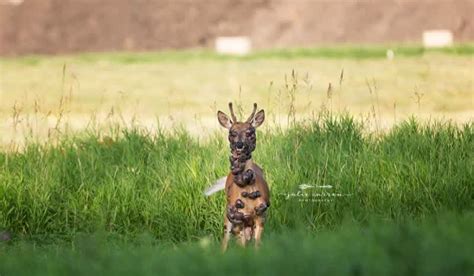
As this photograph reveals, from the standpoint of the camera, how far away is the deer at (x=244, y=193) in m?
5.80

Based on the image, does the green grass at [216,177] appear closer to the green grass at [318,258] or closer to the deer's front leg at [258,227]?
the deer's front leg at [258,227]

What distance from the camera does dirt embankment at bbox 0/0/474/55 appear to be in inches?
1094

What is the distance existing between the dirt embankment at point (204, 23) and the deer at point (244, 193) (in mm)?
21999

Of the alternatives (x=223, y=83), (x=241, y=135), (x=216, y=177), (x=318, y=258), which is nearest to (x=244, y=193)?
(x=241, y=135)

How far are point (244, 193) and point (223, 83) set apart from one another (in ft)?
42.3

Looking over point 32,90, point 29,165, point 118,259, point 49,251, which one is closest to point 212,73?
point 32,90

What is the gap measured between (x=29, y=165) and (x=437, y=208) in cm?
310

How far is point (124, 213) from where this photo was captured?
7641mm

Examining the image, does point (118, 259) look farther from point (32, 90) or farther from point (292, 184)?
point (32, 90)

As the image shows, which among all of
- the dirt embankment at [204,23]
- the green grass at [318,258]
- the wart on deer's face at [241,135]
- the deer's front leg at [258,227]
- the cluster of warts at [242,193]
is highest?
the dirt embankment at [204,23]

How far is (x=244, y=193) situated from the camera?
19.1ft

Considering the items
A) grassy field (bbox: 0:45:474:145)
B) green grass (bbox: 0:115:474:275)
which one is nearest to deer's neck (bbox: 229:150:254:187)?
green grass (bbox: 0:115:474:275)

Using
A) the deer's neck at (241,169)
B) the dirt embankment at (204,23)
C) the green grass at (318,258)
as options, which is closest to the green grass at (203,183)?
the deer's neck at (241,169)

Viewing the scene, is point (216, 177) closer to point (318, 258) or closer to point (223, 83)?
point (318, 258)
